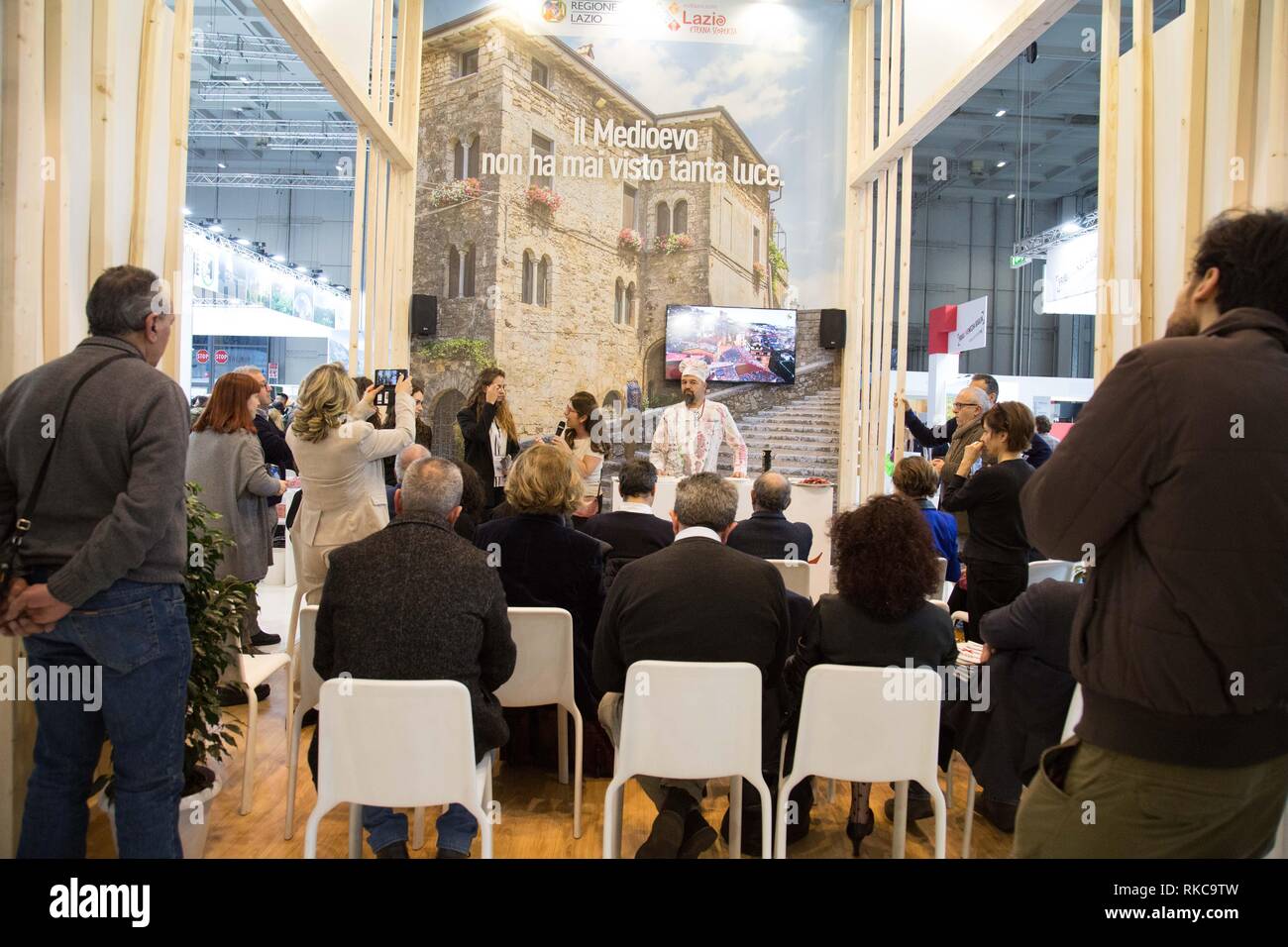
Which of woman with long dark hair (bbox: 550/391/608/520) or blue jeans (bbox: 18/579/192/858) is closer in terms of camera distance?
blue jeans (bbox: 18/579/192/858)

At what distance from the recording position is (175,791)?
215 centimetres

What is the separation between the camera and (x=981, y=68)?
5.29 meters

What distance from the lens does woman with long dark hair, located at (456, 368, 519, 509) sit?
17.9ft

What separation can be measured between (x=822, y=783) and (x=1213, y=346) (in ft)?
8.80

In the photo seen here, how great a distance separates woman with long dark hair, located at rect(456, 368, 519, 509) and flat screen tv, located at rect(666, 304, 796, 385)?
129 inches

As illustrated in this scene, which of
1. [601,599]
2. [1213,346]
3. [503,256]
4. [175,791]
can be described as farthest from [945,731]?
[503,256]

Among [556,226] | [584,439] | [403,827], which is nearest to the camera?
[403,827]

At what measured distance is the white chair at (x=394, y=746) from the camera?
82.5 inches

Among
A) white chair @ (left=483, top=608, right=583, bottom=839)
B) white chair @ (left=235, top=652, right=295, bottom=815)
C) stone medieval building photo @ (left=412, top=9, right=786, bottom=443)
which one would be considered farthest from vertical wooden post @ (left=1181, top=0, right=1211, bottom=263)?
stone medieval building photo @ (left=412, top=9, right=786, bottom=443)

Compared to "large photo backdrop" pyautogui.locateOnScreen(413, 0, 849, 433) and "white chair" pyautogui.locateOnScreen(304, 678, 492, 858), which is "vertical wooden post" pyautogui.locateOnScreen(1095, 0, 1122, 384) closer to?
"white chair" pyautogui.locateOnScreen(304, 678, 492, 858)

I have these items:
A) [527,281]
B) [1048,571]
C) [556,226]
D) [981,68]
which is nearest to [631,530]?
[1048,571]

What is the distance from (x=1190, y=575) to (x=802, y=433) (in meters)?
7.24

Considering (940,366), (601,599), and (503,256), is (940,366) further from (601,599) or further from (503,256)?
(601,599)

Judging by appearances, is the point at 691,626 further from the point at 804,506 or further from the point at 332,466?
the point at 804,506
